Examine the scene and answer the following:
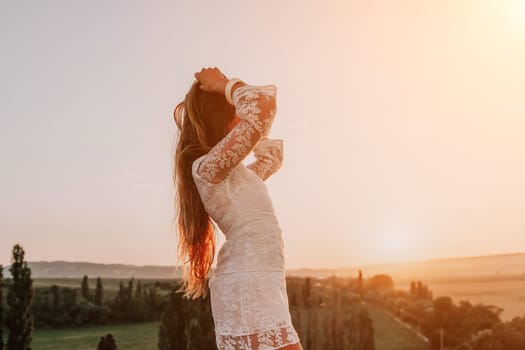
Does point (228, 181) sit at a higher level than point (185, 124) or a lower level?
lower

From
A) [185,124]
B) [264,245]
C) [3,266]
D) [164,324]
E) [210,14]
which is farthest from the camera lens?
[164,324]

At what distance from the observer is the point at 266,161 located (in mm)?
2064

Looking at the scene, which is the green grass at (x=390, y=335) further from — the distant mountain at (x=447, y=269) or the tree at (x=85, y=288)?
the tree at (x=85, y=288)

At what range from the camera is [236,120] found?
172cm

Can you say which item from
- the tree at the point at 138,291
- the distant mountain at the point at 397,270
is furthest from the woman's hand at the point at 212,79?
the tree at the point at 138,291

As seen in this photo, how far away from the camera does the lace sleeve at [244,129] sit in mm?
1520

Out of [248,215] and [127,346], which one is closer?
[248,215]

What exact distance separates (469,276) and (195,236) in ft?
33.9

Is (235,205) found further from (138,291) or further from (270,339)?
(138,291)

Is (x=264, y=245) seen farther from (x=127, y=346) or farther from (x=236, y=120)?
(x=127, y=346)

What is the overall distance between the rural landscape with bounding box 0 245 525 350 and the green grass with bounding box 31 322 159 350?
0.06 feet

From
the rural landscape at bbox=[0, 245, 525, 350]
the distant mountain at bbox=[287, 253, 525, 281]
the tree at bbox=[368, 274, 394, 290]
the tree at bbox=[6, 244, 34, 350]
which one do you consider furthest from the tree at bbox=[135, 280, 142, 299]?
the tree at bbox=[368, 274, 394, 290]

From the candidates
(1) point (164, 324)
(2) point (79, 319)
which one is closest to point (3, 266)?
(2) point (79, 319)

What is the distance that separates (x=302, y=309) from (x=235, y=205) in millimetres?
11787
